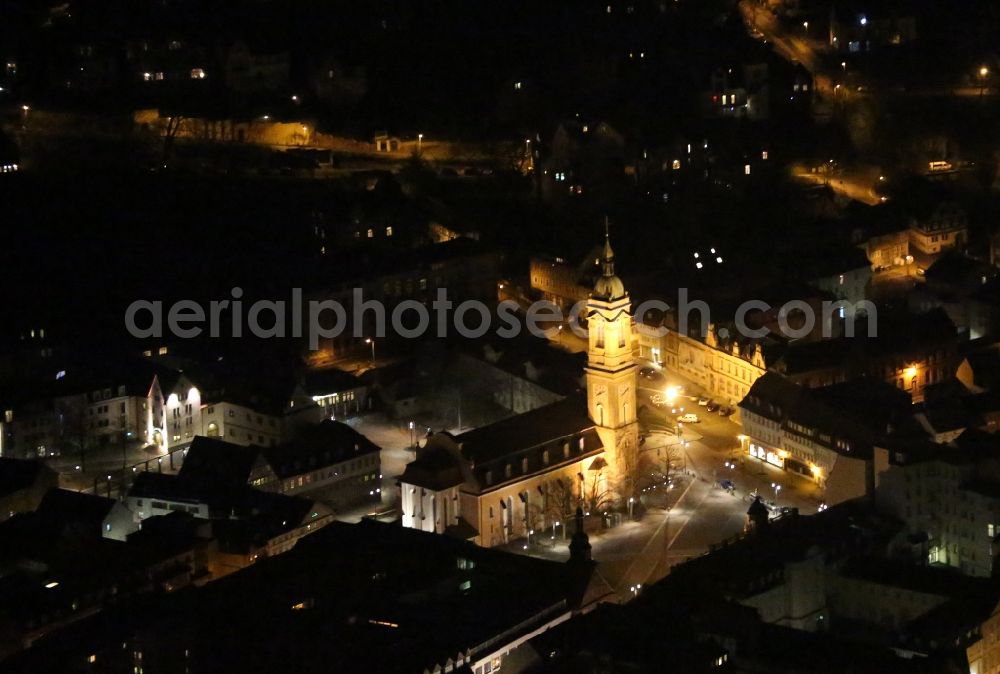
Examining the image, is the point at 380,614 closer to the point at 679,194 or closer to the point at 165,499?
the point at 165,499

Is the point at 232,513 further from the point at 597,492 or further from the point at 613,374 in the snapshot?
the point at 613,374

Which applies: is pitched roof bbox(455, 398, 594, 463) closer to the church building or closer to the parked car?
the church building

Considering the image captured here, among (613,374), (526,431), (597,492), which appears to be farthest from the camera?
(613,374)

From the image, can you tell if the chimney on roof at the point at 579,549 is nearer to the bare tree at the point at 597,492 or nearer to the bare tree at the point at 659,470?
the bare tree at the point at 597,492

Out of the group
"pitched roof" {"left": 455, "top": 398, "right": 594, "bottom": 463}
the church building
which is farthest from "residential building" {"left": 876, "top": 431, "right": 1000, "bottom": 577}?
"pitched roof" {"left": 455, "top": 398, "right": 594, "bottom": 463}

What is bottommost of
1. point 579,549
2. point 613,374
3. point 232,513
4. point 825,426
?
point 232,513

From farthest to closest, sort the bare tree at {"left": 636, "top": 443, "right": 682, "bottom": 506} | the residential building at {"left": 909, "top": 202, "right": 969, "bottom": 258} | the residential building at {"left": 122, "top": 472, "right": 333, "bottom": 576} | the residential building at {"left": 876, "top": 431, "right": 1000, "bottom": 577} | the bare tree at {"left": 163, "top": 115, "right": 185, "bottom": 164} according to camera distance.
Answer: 1. the bare tree at {"left": 163, "top": 115, "right": 185, "bottom": 164}
2. the residential building at {"left": 909, "top": 202, "right": 969, "bottom": 258}
3. the bare tree at {"left": 636, "top": 443, "right": 682, "bottom": 506}
4. the residential building at {"left": 122, "top": 472, "right": 333, "bottom": 576}
5. the residential building at {"left": 876, "top": 431, "right": 1000, "bottom": 577}

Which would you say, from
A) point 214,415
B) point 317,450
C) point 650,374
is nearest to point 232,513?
point 317,450

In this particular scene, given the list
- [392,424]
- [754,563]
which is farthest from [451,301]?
[754,563]

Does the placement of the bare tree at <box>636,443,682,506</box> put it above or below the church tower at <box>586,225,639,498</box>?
below
